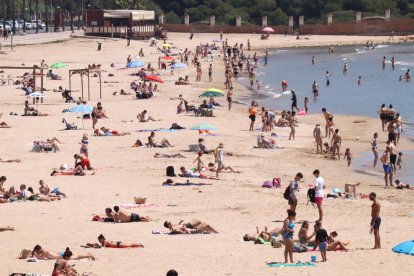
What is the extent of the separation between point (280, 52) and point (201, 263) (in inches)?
2948

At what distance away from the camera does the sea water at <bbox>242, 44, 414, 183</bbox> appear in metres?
46.5

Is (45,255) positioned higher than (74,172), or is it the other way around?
(45,255)

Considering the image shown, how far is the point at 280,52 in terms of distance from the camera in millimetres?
91125

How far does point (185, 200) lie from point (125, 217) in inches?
110

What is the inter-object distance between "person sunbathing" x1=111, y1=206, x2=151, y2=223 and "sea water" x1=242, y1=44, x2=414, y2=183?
9348 mm

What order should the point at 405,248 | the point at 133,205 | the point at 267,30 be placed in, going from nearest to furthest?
1. the point at 405,248
2. the point at 133,205
3. the point at 267,30

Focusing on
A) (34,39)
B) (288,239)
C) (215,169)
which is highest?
(288,239)

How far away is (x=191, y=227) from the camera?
1962 cm

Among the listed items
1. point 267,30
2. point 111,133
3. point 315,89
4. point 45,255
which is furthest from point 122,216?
point 267,30

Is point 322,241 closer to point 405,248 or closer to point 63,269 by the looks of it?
point 405,248

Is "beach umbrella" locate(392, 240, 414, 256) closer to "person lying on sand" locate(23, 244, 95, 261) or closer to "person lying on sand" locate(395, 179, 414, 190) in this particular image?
"person lying on sand" locate(23, 244, 95, 261)

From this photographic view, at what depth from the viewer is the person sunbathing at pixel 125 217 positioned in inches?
797

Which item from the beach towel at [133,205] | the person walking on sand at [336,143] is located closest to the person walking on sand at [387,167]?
the person walking on sand at [336,143]

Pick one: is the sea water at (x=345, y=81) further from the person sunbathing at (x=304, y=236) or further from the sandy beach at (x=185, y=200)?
the person sunbathing at (x=304, y=236)
